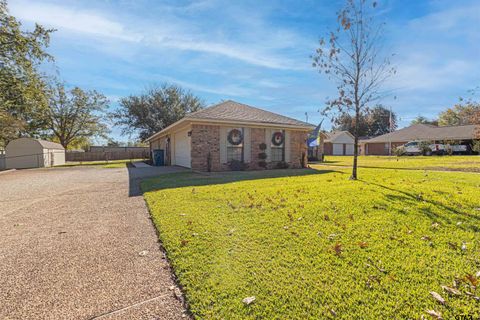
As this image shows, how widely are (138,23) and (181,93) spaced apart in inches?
1013

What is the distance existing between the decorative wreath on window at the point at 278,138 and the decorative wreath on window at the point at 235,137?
2157mm

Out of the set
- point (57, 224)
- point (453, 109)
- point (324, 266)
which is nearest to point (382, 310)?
point (324, 266)

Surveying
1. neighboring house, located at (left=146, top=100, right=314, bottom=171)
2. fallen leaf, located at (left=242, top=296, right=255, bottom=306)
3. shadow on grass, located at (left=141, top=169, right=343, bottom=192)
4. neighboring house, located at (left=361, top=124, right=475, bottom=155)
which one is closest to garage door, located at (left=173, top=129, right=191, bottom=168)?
neighboring house, located at (left=146, top=100, right=314, bottom=171)

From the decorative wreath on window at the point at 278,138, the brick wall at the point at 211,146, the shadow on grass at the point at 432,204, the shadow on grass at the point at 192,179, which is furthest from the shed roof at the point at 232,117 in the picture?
the shadow on grass at the point at 432,204

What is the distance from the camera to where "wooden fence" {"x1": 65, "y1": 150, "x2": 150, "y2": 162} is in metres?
30.2

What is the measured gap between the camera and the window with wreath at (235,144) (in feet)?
39.9

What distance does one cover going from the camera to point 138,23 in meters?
8.60

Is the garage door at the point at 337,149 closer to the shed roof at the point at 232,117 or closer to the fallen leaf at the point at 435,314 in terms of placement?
the shed roof at the point at 232,117

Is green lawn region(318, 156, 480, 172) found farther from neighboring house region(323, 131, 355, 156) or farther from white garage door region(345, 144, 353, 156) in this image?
white garage door region(345, 144, 353, 156)

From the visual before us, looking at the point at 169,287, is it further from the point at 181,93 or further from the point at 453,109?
the point at 453,109

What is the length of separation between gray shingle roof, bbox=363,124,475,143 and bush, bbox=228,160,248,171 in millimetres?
27599

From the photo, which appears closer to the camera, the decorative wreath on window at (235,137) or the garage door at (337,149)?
the decorative wreath on window at (235,137)

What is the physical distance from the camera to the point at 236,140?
12.3m

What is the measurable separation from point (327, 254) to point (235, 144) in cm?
984
